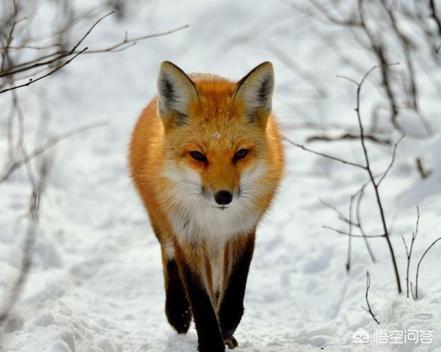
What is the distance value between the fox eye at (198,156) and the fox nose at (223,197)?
247 mm

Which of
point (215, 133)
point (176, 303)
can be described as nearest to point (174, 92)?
point (215, 133)

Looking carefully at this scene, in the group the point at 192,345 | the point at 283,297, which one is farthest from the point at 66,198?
the point at 192,345

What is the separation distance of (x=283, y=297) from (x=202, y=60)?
266 inches

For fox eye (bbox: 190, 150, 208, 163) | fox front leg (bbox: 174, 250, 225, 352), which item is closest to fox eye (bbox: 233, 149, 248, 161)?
fox eye (bbox: 190, 150, 208, 163)

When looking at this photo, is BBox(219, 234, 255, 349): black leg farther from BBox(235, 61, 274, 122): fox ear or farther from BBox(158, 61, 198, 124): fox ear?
BBox(158, 61, 198, 124): fox ear

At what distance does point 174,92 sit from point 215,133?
406mm

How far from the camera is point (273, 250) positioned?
606 centimetres

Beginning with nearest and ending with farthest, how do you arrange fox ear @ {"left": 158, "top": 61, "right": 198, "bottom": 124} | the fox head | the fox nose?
the fox nose, the fox head, fox ear @ {"left": 158, "top": 61, "right": 198, "bottom": 124}

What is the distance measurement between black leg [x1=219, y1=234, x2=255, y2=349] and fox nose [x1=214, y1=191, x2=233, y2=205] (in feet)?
2.42

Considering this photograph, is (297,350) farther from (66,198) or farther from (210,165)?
(66,198)

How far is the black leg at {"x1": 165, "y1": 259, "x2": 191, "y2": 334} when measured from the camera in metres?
4.51

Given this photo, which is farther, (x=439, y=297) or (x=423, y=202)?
(x=423, y=202)

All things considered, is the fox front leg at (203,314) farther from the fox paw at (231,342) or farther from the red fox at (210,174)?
the fox paw at (231,342)

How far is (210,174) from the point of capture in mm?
3537
